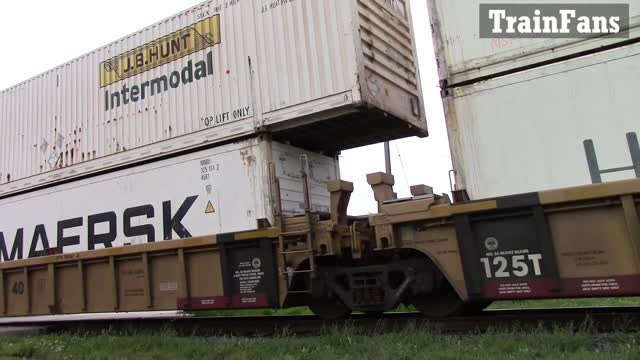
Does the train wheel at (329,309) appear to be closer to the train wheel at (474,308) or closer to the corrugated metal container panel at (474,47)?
the train wheel at (474,308)

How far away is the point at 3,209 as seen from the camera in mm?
10516

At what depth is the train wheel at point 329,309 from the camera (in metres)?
6.95

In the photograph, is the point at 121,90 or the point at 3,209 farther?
the point at 3,209

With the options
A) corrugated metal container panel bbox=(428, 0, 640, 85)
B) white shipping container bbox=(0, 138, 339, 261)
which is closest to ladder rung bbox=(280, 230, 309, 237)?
white shipping container bbox=(0, 138, 339, 261)

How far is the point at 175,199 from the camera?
7898 millimetres

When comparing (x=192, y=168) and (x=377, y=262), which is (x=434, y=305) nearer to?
(x=377, y=262)

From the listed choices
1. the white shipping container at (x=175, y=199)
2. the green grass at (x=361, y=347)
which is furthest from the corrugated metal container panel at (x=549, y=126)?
the white shipping container at (x=175, y=199)

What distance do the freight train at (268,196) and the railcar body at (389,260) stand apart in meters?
0.02

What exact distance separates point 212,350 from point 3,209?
7275mm

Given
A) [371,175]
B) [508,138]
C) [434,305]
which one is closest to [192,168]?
[371,175]

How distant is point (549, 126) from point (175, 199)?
17.0 feet

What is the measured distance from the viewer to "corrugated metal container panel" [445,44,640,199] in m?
4.97

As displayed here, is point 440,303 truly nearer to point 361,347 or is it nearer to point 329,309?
point 329,309

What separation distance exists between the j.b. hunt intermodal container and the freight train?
30mm
